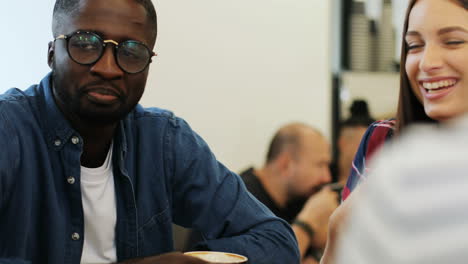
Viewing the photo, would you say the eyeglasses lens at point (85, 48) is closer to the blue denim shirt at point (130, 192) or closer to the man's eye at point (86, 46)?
the man's eye at point (86, 46)

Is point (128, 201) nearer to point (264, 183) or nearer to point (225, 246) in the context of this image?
point (225, 246)

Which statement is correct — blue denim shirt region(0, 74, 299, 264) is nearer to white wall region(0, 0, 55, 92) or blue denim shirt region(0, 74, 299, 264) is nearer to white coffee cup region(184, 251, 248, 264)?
white coffee cup region(184, 251, 248, 264)

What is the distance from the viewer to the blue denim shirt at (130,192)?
1485 mm

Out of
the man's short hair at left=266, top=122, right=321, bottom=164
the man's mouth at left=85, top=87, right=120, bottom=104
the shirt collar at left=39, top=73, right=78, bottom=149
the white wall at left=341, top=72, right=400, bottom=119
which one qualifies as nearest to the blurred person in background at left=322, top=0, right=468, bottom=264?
the man's mouth at left=85, top=87, right=120, bottom=104

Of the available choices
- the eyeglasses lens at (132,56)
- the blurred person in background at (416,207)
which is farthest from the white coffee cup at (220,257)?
the blurred person in background at (416,207)

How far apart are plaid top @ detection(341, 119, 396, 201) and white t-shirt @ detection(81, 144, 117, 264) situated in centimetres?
67

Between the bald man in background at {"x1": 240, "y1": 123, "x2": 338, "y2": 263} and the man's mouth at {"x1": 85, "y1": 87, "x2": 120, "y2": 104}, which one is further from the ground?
the man's mouth at {"x1": 85, "y1": 87, "x2": 120, "y2": 104}

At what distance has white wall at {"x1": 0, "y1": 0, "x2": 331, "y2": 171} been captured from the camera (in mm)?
3293

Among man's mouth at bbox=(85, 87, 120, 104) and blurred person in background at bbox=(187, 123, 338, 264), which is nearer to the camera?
man's mouth at bbox=(85, 87, 120, 104)

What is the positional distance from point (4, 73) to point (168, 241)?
1.21m

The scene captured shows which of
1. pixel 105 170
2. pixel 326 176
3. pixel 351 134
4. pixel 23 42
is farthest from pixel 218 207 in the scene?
pixel 351 134

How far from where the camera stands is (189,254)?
1368 millimetres

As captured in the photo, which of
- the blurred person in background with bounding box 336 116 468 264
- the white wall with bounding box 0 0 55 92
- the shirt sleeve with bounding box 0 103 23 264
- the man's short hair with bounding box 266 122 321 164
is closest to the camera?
the blurred person in background with bounding box 336 116 468 264

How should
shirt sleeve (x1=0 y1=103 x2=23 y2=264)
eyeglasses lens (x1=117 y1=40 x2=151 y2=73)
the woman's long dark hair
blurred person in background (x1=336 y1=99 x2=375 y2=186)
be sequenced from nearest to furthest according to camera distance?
shirt sleeve (x1=0 y1=103 x2=23 y2=264)
eyeglasses lens (x1=117 y1=40 x2=151 y2=73)
the woman's long dark hair
blurred person in background (x1=336 y1=99 x2=375 y2=186)
